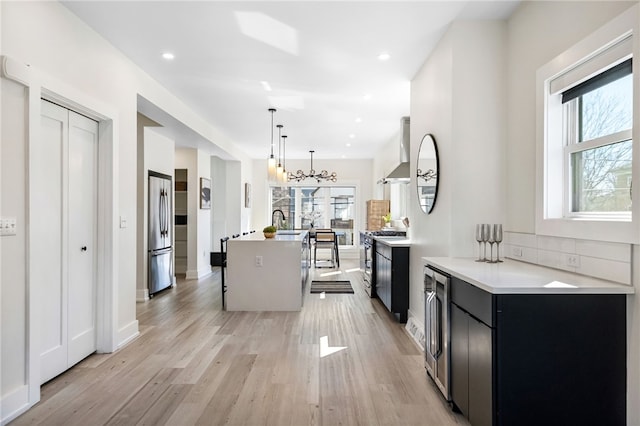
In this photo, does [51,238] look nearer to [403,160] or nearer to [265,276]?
[265,276]

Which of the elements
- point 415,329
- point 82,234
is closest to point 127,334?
point 82,234

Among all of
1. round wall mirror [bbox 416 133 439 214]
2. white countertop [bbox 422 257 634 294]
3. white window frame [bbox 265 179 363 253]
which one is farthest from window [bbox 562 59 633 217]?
white window frame [bbox 265 179 363 253]

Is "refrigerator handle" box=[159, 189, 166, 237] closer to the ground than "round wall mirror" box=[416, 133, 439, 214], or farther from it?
closer to the ground

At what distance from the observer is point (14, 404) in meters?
2.21

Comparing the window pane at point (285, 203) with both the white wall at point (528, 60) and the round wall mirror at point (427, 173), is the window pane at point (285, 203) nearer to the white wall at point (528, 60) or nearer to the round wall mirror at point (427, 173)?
the round wall mirror at point (427, 173)

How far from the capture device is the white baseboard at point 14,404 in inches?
84.6

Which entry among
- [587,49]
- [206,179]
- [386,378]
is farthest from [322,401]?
[206,179]

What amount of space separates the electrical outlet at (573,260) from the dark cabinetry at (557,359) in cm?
40

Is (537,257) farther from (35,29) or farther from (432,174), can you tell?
(35,29)

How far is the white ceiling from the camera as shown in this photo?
277 centimetres

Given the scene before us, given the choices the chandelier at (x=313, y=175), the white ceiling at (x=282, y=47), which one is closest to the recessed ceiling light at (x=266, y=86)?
the white ceiling at (x=282, y=47)

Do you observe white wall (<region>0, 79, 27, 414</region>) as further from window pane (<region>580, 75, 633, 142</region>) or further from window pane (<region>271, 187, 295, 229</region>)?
window pane (<region>271, 187, 295, 229</region>)

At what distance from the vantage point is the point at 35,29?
8.06ft

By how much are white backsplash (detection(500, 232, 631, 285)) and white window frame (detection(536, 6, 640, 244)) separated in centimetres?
5
